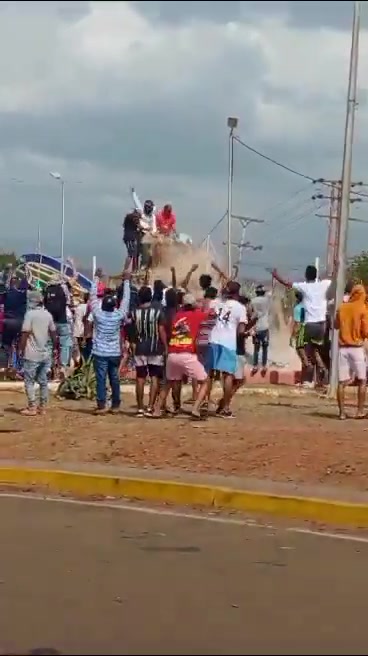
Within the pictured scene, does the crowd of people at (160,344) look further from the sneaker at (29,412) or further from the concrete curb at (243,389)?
the concrete curb at (243,389)

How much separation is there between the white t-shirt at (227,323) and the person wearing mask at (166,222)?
8.50 m

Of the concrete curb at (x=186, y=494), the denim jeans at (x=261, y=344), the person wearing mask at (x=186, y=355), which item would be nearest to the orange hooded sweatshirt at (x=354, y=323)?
the person wearing mask at (x=186, y=355)

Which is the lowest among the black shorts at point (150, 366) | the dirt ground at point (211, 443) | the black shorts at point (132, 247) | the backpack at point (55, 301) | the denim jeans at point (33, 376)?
the dirt ground at point (211, 443)

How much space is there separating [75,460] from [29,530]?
9.92ft

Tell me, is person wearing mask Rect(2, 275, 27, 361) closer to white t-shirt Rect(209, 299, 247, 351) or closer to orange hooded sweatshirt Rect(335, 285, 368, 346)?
white t-shirt Rect(209, 299, 247, 351)

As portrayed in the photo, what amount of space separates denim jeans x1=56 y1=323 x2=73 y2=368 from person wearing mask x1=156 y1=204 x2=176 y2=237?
410cm

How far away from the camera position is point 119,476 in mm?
11023

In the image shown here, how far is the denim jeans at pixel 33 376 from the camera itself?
14.9 meters

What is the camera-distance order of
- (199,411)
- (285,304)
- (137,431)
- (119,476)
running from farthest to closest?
(285,304), (199,411), (137,431), (119,476)

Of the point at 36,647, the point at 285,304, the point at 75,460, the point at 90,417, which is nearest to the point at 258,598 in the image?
the point at 36,647

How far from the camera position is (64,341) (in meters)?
18.7

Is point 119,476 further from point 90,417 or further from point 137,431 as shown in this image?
point 90,417

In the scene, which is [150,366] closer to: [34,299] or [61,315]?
[34,299]

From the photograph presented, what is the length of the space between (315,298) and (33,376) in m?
4.73
